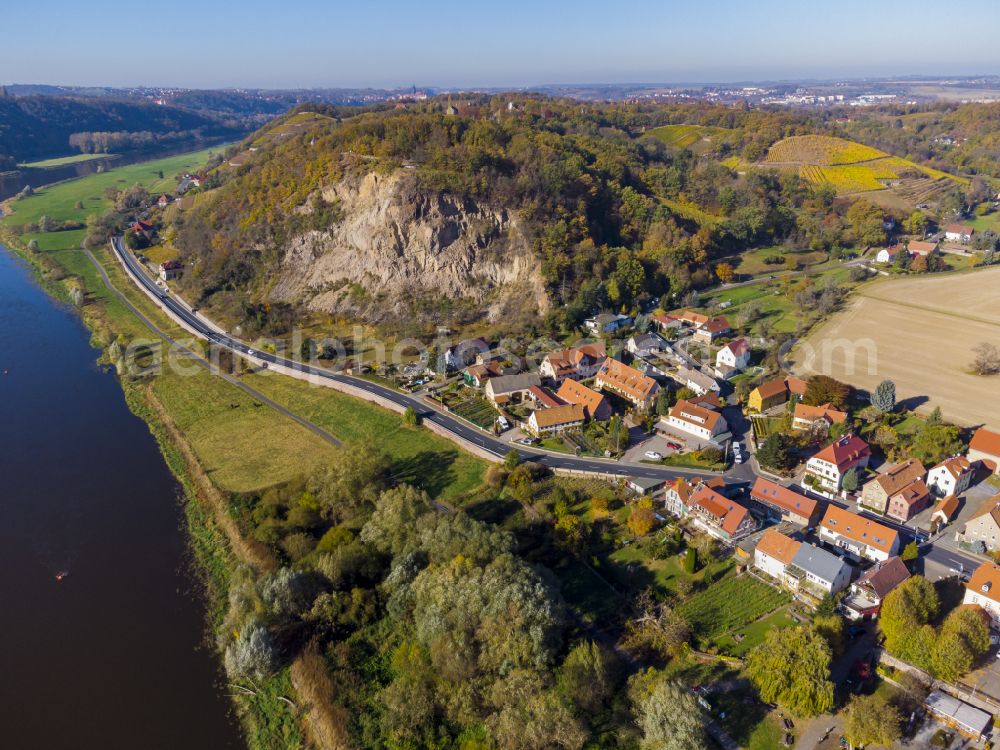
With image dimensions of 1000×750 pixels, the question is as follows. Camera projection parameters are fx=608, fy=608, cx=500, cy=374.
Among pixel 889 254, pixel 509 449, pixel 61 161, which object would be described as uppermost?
pixel 61 161

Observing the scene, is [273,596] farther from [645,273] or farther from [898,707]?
[645,273]

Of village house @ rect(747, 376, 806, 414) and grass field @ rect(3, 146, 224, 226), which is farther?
grass field @ rect(3, 146, 224, 226)

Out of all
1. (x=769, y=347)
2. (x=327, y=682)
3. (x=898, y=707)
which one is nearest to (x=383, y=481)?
(x=327, y=682)

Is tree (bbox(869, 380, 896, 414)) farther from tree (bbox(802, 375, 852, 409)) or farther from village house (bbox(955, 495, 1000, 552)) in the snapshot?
village house (bbox(955, 495, 1000, 552))

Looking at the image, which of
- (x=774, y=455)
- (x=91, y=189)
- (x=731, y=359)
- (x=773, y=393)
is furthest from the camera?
(x=91, y=189)

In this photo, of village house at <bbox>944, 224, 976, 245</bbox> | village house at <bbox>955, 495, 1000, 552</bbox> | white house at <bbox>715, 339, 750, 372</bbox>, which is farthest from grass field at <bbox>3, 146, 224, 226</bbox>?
village house at <bbox>944, 224, 976, 245</bbox>

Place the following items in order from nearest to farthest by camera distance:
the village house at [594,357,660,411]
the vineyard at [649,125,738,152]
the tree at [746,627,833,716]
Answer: the tree at [746,627,833,716] → the village house at [594,357,660,411] → the vineyard at [649,125,738,152]

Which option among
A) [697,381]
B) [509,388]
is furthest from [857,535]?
[509,388]

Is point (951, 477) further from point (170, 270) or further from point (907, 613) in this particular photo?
point (170, 270)
